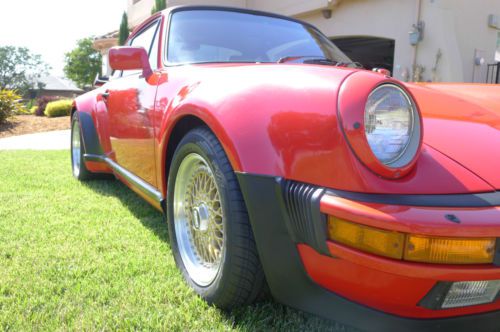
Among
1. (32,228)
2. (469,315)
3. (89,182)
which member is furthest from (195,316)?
(89,182)

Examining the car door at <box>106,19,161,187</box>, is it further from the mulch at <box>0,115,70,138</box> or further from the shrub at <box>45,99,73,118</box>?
the shrub at <box>45,99,73,118</box>

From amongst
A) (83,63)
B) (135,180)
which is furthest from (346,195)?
(83,63)

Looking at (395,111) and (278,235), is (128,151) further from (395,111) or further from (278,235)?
(395,111)

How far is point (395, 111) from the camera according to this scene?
50.9 inches

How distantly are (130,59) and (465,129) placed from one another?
1844 mm

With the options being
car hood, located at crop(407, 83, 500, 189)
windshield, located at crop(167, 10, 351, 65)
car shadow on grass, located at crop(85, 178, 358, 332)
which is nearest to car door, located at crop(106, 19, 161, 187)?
windshield, located at crop(167, 10, 351, 65)

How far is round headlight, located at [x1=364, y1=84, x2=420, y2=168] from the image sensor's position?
4.08ft

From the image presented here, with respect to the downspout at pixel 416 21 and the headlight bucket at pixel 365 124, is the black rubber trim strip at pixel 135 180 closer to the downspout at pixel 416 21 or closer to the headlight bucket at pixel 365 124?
the headlight bucket at pixel 365 124

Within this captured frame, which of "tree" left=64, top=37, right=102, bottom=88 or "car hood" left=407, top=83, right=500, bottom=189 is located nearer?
"car hood" left=407, top=83, right=500, bottom=189

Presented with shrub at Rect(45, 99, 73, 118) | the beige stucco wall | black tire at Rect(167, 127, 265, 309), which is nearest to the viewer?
black tire at Rect(167, 127, 265, 309)

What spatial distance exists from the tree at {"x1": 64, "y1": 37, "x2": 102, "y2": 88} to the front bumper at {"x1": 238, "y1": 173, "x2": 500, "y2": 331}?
176ft

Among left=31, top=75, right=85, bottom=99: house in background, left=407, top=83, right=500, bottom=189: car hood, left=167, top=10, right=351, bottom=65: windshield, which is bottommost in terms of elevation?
left=31, top=75, right=85, bottom=99: house in background

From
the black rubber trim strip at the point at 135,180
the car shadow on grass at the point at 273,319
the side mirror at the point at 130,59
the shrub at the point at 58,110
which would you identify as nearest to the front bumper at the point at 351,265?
the car shadow on grass at the point at 273,319

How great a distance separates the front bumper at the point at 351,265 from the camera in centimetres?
112
